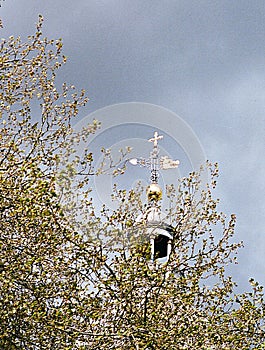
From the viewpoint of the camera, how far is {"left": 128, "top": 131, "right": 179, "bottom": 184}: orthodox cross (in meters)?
15.8

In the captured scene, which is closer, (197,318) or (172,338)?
(172,338)

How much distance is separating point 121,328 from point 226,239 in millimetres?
4470

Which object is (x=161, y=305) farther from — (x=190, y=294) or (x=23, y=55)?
(x=23, y=55)

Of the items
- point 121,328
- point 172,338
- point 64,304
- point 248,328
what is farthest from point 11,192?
point 248,328

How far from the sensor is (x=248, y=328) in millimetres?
12906

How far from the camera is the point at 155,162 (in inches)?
839

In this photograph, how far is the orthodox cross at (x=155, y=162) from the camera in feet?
51.8

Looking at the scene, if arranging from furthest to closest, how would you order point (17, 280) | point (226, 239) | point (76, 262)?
1. point (226, 239)
2. point (76, 262)
3. point (17, 280)

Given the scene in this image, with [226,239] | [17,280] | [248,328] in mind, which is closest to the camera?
[17,280]

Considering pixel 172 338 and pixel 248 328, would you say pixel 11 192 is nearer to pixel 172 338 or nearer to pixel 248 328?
pixel 172 338

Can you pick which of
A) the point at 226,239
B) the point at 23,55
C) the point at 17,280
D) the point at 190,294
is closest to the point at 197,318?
the point at 190,294

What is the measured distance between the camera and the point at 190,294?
1238 cm

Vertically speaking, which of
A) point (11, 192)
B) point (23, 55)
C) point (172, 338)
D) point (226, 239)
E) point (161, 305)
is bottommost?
point (172, 338)

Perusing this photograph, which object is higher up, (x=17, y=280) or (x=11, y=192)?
(x=11, y=192)
